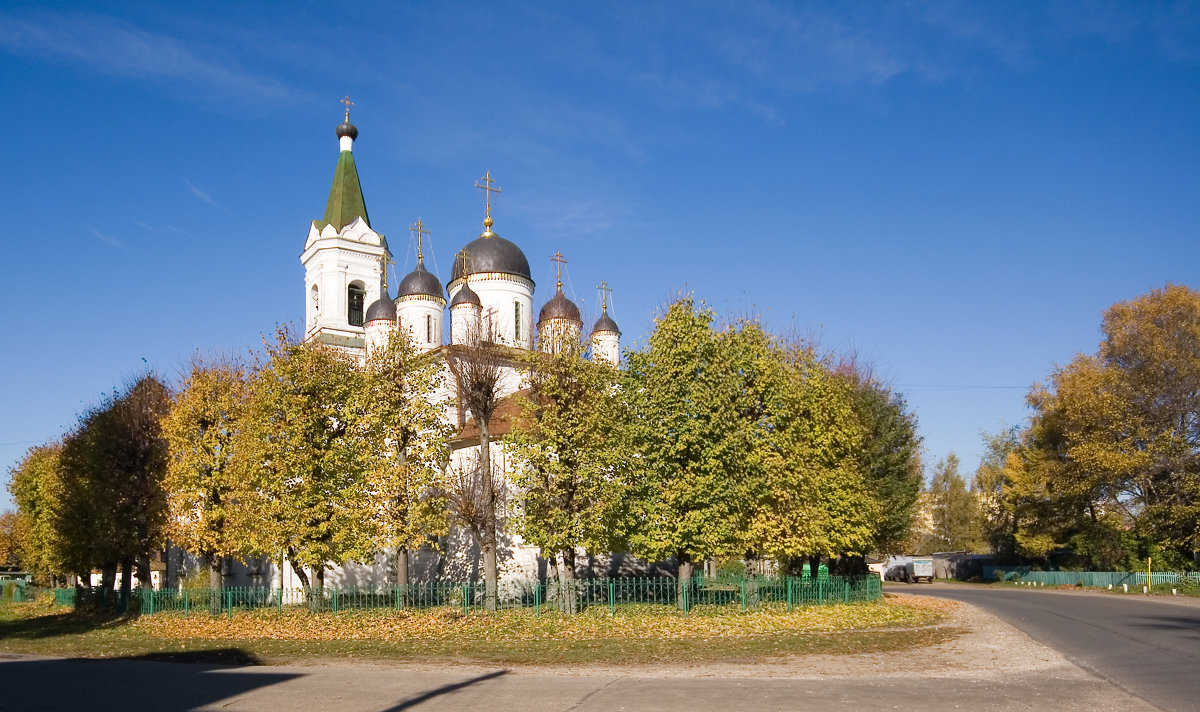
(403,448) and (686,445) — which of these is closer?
(686,445)

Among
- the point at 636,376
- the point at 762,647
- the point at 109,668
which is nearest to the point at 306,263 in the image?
the point at 636,376

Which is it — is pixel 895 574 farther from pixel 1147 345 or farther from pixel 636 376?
pixel 636 376

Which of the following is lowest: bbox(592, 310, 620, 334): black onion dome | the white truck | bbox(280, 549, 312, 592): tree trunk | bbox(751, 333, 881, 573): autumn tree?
the white truck

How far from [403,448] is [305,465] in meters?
3.14

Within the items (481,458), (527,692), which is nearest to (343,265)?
(481,458)

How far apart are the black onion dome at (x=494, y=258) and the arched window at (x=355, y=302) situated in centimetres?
717

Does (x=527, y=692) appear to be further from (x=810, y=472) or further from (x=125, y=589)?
(x=125, y=589)

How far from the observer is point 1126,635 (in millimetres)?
20781

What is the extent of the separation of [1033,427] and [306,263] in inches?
1622

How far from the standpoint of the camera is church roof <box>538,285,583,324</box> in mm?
45156

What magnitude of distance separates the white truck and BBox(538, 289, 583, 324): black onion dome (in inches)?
1131

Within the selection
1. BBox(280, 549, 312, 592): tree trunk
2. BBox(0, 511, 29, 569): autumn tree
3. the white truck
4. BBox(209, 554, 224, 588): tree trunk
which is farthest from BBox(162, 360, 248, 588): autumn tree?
the white truck

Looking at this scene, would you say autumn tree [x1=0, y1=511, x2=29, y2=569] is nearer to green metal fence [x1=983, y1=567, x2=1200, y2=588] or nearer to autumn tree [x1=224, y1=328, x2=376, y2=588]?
autumn tree [x1=224, y1=328, x2=376, y2=588]

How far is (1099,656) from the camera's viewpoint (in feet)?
56.0
